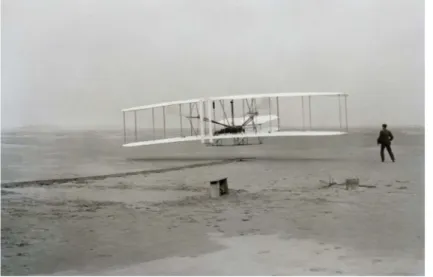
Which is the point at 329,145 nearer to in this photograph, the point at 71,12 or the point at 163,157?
the point at 163,157

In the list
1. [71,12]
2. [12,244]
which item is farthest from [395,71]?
[12,244]

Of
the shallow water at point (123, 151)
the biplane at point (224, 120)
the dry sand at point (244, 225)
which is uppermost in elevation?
the biplane at point (224, 120)

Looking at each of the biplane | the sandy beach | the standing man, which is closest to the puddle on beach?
the sandy beach

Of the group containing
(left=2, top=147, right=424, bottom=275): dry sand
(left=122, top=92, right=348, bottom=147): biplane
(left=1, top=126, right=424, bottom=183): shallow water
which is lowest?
(left=2, top=147, right=424, bottom=275): dry sand

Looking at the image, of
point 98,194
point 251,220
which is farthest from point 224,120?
point 98,194

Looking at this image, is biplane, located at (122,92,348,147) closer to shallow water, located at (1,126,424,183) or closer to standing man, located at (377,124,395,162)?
shallow water, located at (1,126,424,183)

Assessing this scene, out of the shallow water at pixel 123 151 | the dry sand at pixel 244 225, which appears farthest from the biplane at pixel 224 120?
the dry sand at pixel 244 225

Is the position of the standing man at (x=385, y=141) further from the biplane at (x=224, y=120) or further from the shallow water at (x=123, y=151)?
the biplane at (x=224, y=120)
